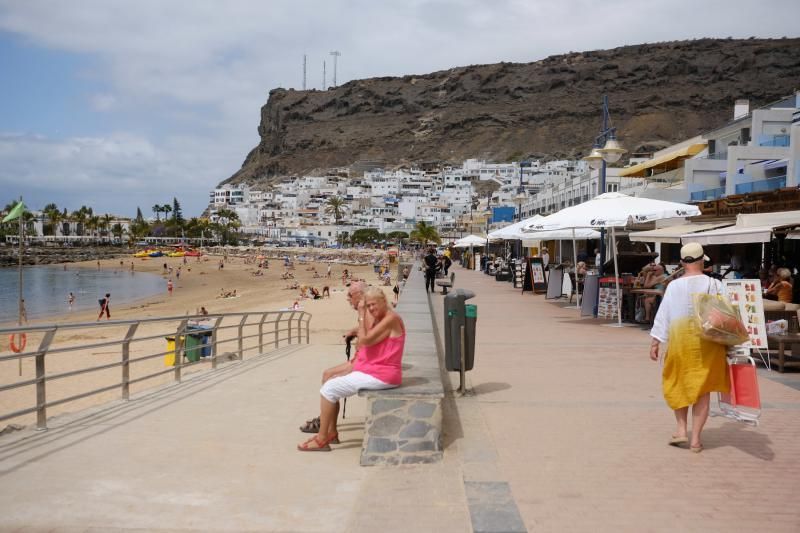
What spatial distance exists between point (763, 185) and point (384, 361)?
→ 65.5ft

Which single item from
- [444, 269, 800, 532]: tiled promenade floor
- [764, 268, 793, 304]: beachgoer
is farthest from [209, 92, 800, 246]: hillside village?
[444, 269, 800, 532]: tiled promenade floor

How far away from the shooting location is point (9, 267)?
92688mm

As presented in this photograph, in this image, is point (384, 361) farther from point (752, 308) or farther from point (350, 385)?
point (752, 308)

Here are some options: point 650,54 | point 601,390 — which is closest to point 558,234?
point 601,390

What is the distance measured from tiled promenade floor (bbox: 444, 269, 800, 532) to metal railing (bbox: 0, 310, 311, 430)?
3.66 metres

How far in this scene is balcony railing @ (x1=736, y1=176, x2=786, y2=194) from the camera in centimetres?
1947

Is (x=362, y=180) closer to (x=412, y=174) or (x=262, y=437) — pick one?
(x=412, y=174)

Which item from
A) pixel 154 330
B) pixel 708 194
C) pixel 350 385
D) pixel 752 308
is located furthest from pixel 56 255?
pixel 350 385

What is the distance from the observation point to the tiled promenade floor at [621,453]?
11.9ft

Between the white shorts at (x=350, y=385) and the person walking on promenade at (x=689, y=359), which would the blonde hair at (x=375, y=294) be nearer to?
the white shorts at (x=350, y=385)

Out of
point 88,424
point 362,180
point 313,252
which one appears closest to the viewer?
point 88,424

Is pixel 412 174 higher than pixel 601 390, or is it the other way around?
pixel 412 174

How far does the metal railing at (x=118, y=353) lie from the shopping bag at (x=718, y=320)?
501 cm

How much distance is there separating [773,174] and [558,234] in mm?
9149
